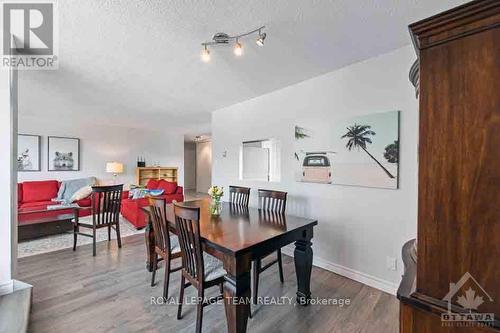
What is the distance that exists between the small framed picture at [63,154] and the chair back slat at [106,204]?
356 centimetres

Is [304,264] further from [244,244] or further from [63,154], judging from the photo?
[63,154]

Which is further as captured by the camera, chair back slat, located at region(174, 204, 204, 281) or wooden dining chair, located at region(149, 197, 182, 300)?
wooden dining chair, located at region(149, 197, 182, 300)

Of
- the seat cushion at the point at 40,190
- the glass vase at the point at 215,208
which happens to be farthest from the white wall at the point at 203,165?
the glass vase at the point at 215,208

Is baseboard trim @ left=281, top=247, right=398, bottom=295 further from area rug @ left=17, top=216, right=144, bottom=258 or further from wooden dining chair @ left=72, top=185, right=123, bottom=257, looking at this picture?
area rug @ left=17, top=216, right=144, bottom=258

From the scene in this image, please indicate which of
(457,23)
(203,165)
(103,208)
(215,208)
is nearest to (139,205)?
(103,208)

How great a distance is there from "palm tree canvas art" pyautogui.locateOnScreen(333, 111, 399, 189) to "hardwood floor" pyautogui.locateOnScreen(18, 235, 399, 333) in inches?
45.2

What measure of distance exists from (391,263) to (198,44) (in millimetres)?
2855

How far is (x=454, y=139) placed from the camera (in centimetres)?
69

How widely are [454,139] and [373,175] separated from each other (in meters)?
1.93

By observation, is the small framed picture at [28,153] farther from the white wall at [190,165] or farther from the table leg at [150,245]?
the white wall at [190,165]

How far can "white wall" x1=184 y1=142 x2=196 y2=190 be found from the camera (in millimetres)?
10969

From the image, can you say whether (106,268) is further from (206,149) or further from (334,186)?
(206,149)

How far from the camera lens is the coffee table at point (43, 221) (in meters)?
3.77

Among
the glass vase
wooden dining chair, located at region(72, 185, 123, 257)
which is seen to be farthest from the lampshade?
the glass vase
